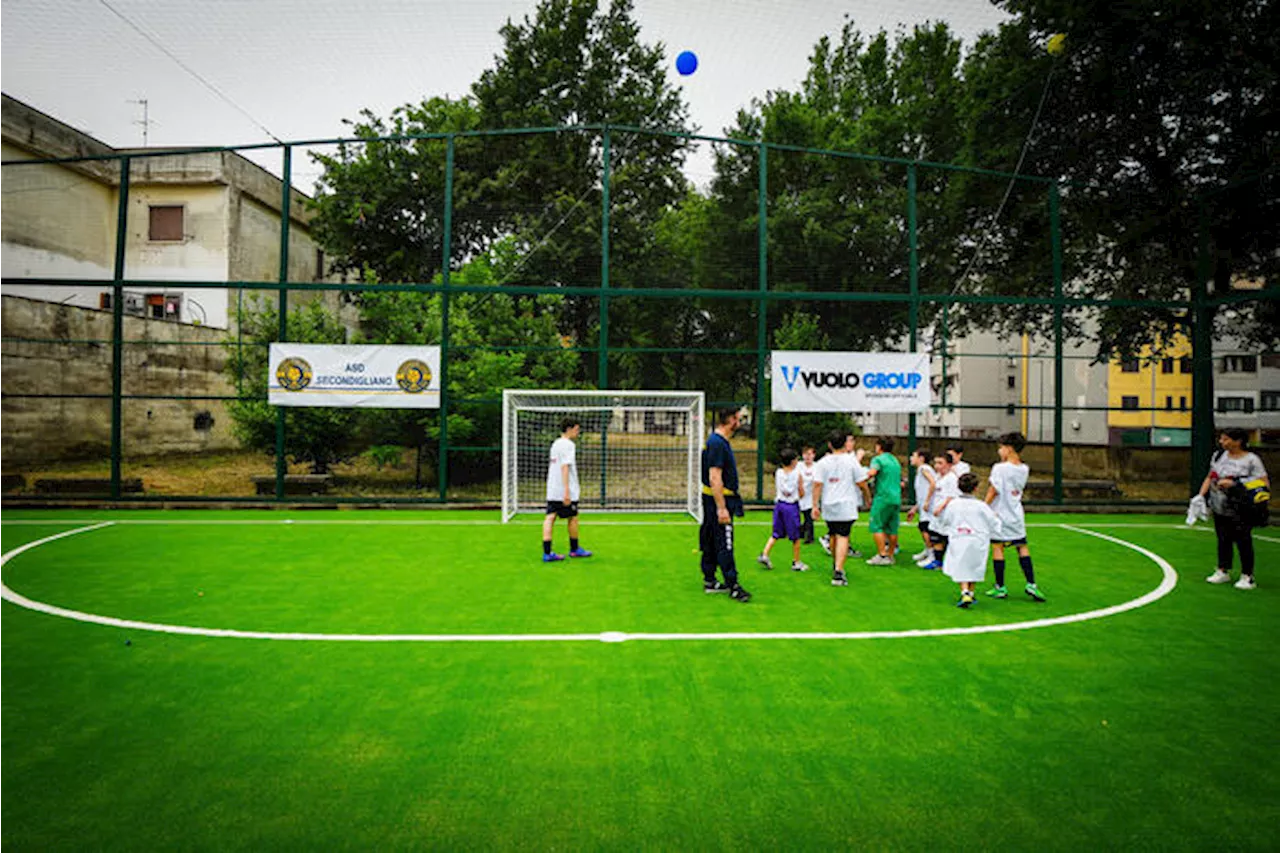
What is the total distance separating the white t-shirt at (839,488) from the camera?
8672 mm

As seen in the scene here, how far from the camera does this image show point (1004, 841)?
131 inches

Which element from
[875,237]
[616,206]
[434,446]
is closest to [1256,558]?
[434,446]

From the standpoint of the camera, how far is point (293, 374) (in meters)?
14.7

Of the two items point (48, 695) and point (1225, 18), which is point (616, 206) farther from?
point (48, 695)

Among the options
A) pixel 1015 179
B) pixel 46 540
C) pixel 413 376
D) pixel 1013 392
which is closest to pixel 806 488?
pixel 413 376

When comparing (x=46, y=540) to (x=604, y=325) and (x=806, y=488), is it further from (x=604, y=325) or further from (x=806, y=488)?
(x=806, y=488)

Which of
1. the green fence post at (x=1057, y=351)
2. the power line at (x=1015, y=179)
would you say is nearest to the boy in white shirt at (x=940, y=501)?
the green fence post at (x=1057, y=351)

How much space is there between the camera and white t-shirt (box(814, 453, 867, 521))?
8.67m

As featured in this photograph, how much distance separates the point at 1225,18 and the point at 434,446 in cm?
2171

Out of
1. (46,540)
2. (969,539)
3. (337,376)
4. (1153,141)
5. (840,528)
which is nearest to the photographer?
(969,539)

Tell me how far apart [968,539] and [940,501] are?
204 centimetres

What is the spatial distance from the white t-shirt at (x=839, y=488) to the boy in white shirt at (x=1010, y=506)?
1.53m

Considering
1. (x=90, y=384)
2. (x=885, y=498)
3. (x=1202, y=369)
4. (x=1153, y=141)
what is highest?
(x=1153, y=141)

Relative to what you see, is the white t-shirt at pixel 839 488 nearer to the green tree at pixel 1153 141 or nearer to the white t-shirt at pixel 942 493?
the white t-shirt at pixel 942 493
